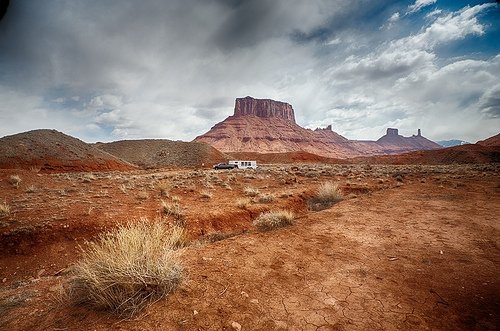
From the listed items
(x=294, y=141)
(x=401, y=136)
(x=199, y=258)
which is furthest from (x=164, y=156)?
(x=401, y=136)

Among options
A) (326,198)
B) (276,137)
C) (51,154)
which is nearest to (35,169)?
(51,154)

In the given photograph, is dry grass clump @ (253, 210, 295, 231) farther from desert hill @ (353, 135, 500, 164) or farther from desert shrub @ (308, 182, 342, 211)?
desert hill @ (353, 135, 500, 164)

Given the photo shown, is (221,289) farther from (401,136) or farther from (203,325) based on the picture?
(401,136)

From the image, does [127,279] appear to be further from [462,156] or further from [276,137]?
[276,137]

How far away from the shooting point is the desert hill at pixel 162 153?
55.1 metres

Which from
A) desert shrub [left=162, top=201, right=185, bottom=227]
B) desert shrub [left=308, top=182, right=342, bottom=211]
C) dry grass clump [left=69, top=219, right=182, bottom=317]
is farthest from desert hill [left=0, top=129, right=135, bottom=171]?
dry grass clump [left=69, top=219, right=182, bottom=317]

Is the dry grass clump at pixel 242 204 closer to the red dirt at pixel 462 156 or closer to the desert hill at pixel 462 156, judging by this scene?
the red dirt at pixel 462 156

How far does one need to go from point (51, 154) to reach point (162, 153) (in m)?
22.4

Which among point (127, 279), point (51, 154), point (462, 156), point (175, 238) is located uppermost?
point (51, 154)

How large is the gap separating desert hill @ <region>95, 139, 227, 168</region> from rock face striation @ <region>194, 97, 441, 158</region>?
45616mm

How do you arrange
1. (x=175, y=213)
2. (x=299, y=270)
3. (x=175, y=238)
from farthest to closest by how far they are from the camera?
(x=175, y=213), (x=175, y=238), (x=299, y=270)

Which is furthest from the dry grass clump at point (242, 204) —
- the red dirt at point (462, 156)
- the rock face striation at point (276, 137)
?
the rock face striation at point (276, 137)

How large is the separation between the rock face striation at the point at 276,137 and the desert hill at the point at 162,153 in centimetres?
4562

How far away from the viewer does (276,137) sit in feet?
413
